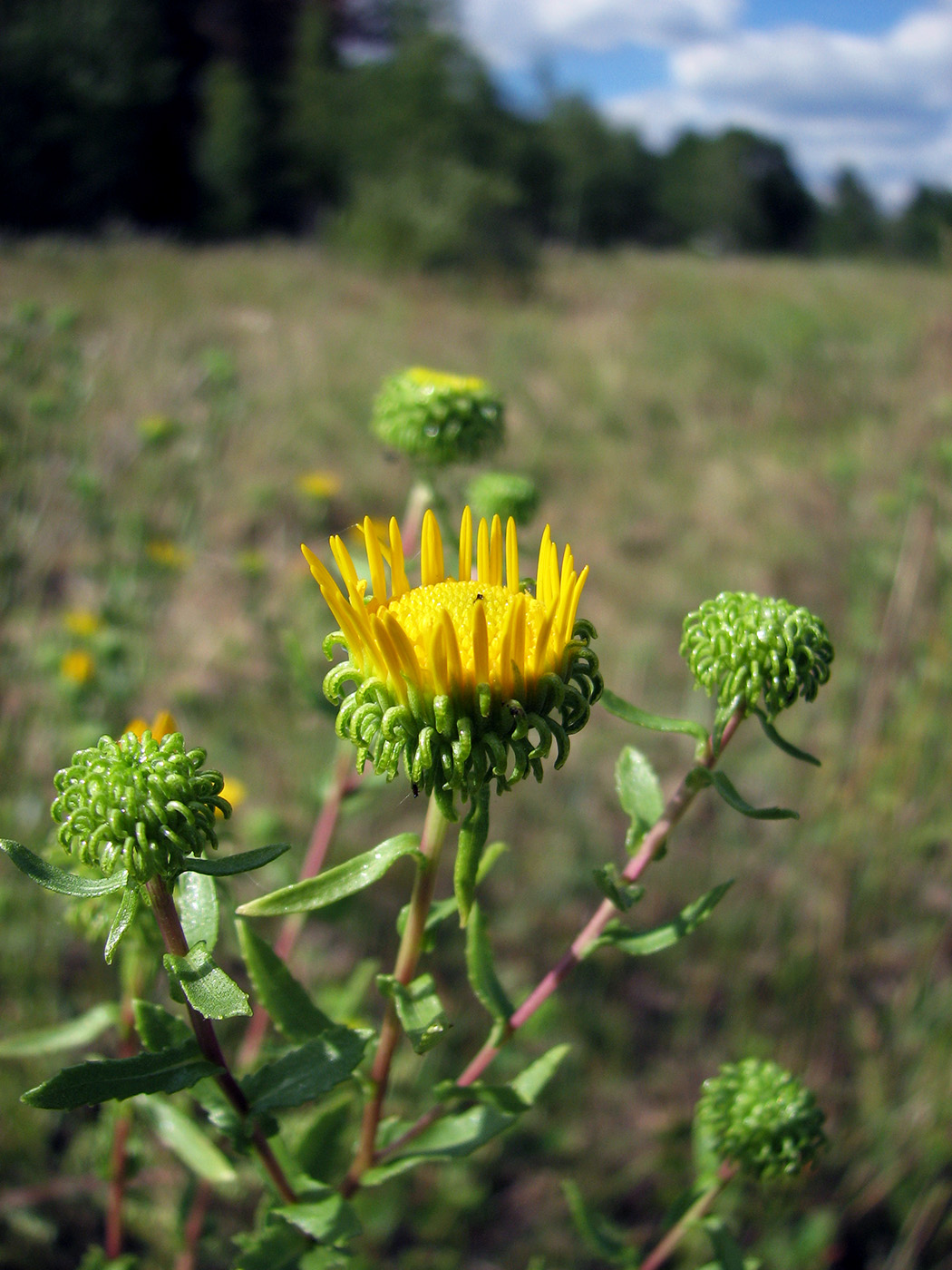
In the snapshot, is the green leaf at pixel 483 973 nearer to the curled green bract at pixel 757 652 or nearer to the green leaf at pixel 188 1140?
the curled green bract at pixel 757 652

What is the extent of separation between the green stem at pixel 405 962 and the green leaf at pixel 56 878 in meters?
0.37

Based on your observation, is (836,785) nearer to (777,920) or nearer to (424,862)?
Answer: (777,920)

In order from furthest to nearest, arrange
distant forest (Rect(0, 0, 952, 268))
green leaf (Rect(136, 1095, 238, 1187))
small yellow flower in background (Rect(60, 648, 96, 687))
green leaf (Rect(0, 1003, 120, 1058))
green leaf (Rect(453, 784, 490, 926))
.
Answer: distant forest (Rect(0, 0, 952, 268)) < small yellow flower in background (Rect(60, 648, 96, 687)) < green leaf (Rect(0, 1003, 120, 1058)) < green leaf (Rect(136, 1095, 238, 1187)) < green leaf (Rect(453, 784, 490, 926))

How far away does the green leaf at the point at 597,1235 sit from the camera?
68.1 inches

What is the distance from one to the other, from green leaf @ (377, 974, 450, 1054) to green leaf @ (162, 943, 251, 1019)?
0.19 metres

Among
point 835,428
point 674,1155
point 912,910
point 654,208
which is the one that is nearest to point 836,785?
point 912,910

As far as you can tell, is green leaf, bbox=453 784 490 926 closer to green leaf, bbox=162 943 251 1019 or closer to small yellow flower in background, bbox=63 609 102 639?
green leaf, bbox=162 943 251 1019

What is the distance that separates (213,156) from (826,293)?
18.6 m

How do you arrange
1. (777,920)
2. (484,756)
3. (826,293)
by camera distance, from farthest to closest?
(826,293)
(777,920)
(484,756)

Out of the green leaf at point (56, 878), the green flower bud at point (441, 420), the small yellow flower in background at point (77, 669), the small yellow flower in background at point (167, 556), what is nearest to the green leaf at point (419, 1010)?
the green leaf at point (56, 878)

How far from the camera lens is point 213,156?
26.6 meters

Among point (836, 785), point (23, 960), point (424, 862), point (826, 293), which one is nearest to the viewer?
point (424, 862)

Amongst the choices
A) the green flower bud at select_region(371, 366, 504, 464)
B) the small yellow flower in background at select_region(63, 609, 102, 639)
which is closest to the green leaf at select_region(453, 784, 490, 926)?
the green flower bud at select_region(371, 366, 504, 464)

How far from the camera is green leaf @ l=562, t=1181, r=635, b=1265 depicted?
1729mm
